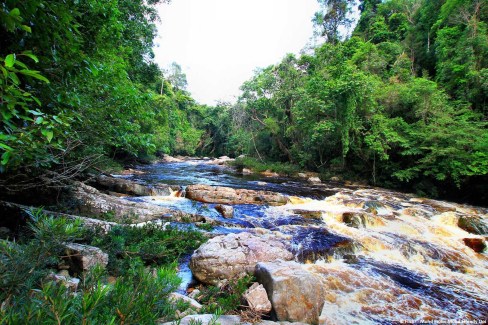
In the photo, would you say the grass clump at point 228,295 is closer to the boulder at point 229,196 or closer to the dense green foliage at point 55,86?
the dense green foliage at point 55,86

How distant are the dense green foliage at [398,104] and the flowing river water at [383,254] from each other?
3813mm

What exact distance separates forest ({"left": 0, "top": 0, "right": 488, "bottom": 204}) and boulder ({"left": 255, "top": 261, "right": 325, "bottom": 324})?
304 centimetres

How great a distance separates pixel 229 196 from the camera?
33.8 feet

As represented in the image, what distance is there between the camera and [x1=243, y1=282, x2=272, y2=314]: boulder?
2986mm

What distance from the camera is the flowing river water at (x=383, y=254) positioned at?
4.05 metres

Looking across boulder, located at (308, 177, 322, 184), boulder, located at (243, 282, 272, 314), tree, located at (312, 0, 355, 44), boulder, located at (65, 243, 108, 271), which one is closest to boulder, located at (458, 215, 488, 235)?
boulder, located at (243, 282, 272, 314)

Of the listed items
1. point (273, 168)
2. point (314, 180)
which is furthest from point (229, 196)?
point (273, 168)

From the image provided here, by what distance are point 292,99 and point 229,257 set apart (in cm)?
2240

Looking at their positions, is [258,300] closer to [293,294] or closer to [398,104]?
[293,294]

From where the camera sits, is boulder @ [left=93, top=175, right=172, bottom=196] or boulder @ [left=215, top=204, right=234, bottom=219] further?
boulder @ [left=93, top=175, right=172, bottom=196]

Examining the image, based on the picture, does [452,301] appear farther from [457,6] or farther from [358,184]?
[457,6]

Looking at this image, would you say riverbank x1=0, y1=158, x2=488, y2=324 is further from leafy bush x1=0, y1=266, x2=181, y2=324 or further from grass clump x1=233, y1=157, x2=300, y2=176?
grass clump x1=233, y1=157, x2=300, y2=176

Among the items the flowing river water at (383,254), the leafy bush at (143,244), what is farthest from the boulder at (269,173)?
the leafy bush at (143,244)

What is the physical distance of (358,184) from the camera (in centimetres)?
1745
